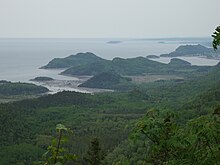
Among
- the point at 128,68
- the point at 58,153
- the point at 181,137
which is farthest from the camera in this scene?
the point at 128,68

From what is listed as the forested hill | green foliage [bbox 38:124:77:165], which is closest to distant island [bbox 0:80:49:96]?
the forested hill

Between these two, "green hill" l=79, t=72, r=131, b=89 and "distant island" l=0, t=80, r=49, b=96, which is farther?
"green hill" l=79, t=72, r=131, b=89

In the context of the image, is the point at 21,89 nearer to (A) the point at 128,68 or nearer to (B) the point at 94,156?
(A) the point at 128,68

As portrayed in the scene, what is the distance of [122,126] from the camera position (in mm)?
67188

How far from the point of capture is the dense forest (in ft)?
17.4

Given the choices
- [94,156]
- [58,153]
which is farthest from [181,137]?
[94,156]

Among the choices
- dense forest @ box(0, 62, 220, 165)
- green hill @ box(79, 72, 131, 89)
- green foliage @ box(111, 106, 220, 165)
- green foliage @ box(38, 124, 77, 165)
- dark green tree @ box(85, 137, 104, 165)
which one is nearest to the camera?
green foliage @ box(38, 124, 77, 165)

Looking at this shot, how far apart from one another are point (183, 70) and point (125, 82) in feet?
139

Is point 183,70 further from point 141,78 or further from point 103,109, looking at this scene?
point 103,109

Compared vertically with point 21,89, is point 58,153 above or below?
above

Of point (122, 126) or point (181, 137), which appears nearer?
point (181, 137)

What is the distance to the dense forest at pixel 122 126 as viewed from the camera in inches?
209

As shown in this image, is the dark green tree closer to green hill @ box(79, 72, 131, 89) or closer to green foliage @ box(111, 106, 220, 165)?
green foliage @ box(111, 106, 220, 165)

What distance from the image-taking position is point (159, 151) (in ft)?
18.7
